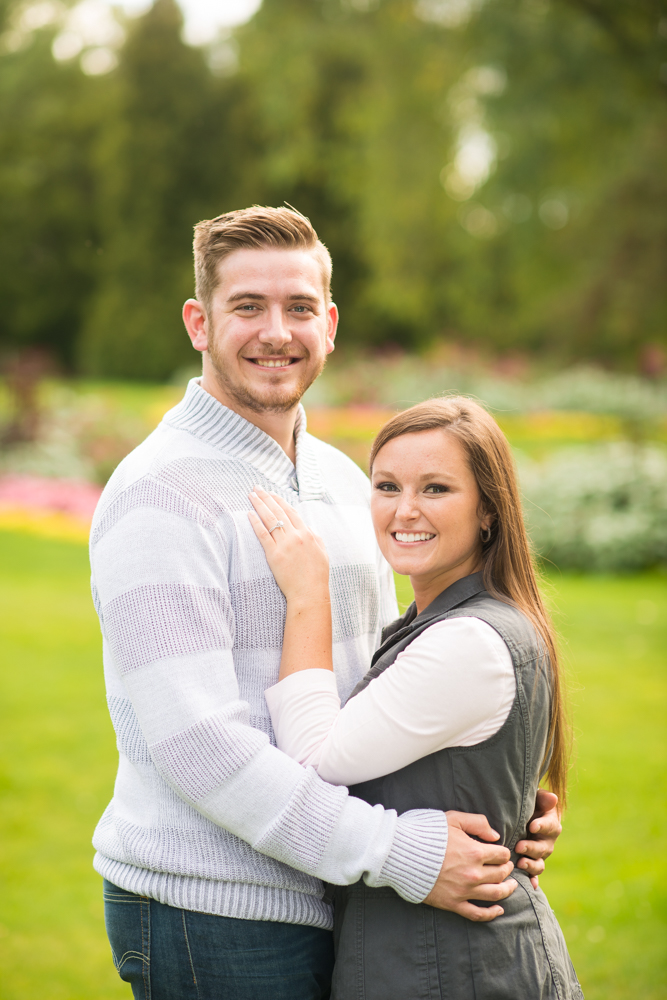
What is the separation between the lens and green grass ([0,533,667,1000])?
3.64m

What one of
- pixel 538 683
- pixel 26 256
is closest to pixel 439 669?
pixel 538 683

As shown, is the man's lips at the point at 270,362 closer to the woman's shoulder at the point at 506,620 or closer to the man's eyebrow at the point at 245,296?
the man's eyebrow at the point at 245,296

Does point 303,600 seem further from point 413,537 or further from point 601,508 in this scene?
point 601,508

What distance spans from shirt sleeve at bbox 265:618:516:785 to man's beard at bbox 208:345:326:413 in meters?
0.65

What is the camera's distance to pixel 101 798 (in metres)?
4.77

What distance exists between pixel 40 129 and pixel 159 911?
28629 mm

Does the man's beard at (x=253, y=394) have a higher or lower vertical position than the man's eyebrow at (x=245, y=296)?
lower

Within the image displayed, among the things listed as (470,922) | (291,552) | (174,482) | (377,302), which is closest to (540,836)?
(470,922)

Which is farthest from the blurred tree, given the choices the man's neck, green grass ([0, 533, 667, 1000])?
the man's neck

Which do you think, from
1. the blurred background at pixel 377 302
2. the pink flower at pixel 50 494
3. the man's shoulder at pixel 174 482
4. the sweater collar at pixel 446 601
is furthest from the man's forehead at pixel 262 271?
the pink flower at pixel 50 494

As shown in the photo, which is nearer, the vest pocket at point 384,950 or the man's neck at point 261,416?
the vest pocket at point 384,950

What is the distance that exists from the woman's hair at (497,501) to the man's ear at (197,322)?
1.60 feet

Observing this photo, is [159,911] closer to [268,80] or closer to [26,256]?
[268,80]

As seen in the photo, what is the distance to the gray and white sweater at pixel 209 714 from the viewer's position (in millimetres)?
1706
